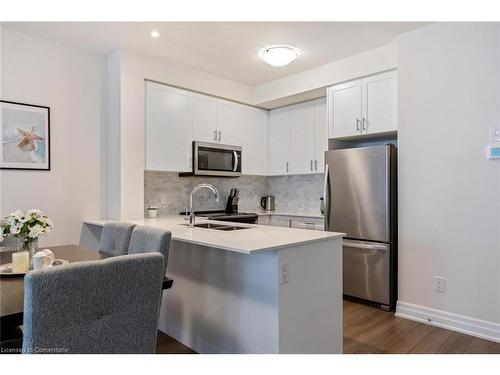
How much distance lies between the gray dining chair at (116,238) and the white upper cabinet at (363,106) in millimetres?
2470

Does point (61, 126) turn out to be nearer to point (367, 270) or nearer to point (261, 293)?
point (261, 293)

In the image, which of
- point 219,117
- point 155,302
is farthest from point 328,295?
point 219,117

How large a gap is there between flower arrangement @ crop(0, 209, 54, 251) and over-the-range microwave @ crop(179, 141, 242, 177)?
82.6 inches

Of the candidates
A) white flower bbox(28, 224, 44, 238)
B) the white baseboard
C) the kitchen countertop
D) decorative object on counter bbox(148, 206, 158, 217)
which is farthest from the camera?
the kitchen countertop

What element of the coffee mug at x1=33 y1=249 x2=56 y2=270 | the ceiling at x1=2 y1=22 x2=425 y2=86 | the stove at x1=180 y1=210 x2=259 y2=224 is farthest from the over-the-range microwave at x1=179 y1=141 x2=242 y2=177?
the coffee mug at x1=33 y1=249 x2=56 y2=270

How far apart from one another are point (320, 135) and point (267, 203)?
4.35 ft

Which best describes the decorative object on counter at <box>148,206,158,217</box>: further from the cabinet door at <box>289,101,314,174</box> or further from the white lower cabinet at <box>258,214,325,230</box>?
the cabinet door at <box>289,101,314,174</box>

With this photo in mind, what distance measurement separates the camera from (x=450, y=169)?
2705 millimetres

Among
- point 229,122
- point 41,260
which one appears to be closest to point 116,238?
point 41,260

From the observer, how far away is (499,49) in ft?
8.13

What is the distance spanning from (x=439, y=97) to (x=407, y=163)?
591 millimetres

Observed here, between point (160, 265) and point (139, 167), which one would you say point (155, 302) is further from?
point (139, 167)

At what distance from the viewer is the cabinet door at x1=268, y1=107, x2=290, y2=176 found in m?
4.55
